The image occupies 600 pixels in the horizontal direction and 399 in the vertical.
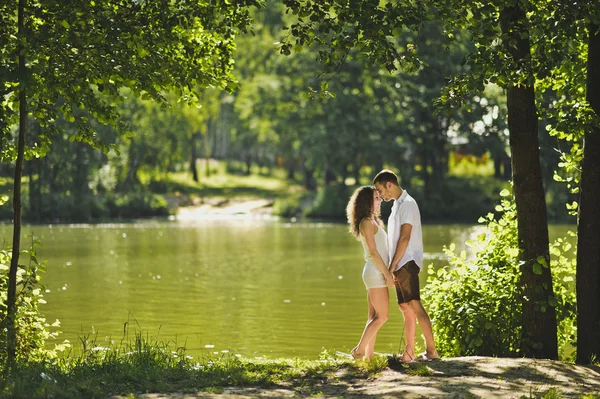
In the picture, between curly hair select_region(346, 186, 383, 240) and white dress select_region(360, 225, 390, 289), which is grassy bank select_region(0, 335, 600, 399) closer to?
white dress select_region(360, 225, 390, 289)

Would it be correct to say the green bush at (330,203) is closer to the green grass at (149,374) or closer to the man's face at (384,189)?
the man's face at (384,189)

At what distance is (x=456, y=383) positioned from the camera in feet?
26.5

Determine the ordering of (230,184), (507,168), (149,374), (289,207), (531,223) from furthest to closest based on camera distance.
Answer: (230,184) → (507,168) → (289,207) → (531,223) → (149,374)

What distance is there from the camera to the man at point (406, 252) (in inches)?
368

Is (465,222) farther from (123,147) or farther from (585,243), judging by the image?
(585,243)

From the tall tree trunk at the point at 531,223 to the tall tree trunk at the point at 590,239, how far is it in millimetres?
291

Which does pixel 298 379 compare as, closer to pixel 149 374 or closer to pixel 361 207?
pixel 149 374

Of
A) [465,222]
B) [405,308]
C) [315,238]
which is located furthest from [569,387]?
[465,222]

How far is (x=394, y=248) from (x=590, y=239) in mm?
2012

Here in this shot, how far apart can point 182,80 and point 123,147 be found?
176 feet

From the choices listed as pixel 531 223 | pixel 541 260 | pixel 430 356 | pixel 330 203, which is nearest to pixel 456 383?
pixel 430 356

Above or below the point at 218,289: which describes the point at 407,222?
above

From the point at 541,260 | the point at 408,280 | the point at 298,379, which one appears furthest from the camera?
the point at 541,260

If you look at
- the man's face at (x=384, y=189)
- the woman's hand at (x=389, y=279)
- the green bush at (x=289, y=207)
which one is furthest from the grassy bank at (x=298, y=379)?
the green bush at (x=289, y=207)
